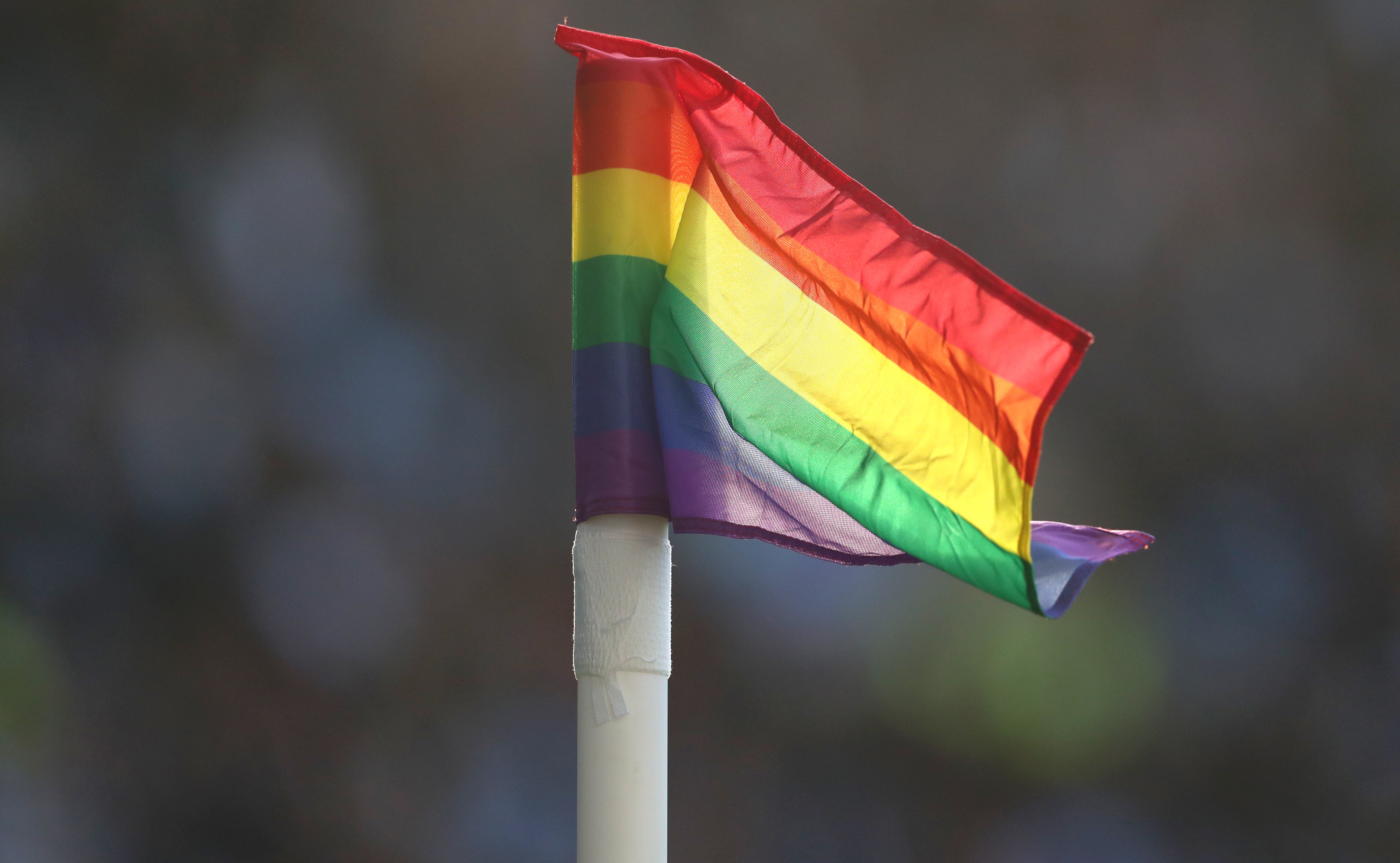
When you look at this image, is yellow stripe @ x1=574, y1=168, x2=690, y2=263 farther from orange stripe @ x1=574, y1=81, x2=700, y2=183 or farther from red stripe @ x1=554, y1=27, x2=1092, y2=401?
red stripe @ x1=554, y1=27, x2=1092, y2=401

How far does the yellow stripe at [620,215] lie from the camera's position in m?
2.00

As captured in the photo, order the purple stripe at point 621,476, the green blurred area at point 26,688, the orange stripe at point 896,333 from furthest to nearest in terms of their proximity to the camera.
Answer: the green blurred area at point 26,688 → the purple stripe at point 621,476 → the orange stripe at point 896,333

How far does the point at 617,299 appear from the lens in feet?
6.54

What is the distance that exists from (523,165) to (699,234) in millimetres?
6927

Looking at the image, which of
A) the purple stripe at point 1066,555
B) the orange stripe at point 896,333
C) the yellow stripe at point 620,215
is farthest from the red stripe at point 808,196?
the purple stripe at point 1066,555

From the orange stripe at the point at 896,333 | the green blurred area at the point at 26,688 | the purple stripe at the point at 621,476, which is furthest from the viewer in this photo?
the green blurred area at the point at 26,688

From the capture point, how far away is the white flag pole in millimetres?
1840

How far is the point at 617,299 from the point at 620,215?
0.13 metres

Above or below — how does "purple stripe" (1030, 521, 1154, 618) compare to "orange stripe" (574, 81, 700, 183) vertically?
below

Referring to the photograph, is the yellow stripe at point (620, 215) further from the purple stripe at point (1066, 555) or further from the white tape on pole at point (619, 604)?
the purple stripe at point (1066, 555)

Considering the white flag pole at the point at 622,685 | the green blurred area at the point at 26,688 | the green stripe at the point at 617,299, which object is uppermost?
the green stripe at the point at 617,299

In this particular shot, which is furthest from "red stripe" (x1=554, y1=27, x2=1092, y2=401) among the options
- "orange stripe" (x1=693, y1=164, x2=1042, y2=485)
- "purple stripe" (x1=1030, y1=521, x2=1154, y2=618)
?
"purple stripe" (x1=1030, y1=521, x2=1154, y2=618)

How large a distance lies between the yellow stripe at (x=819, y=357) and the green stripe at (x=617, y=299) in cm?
5

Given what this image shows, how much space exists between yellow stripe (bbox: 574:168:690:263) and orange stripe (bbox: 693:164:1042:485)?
8cm
